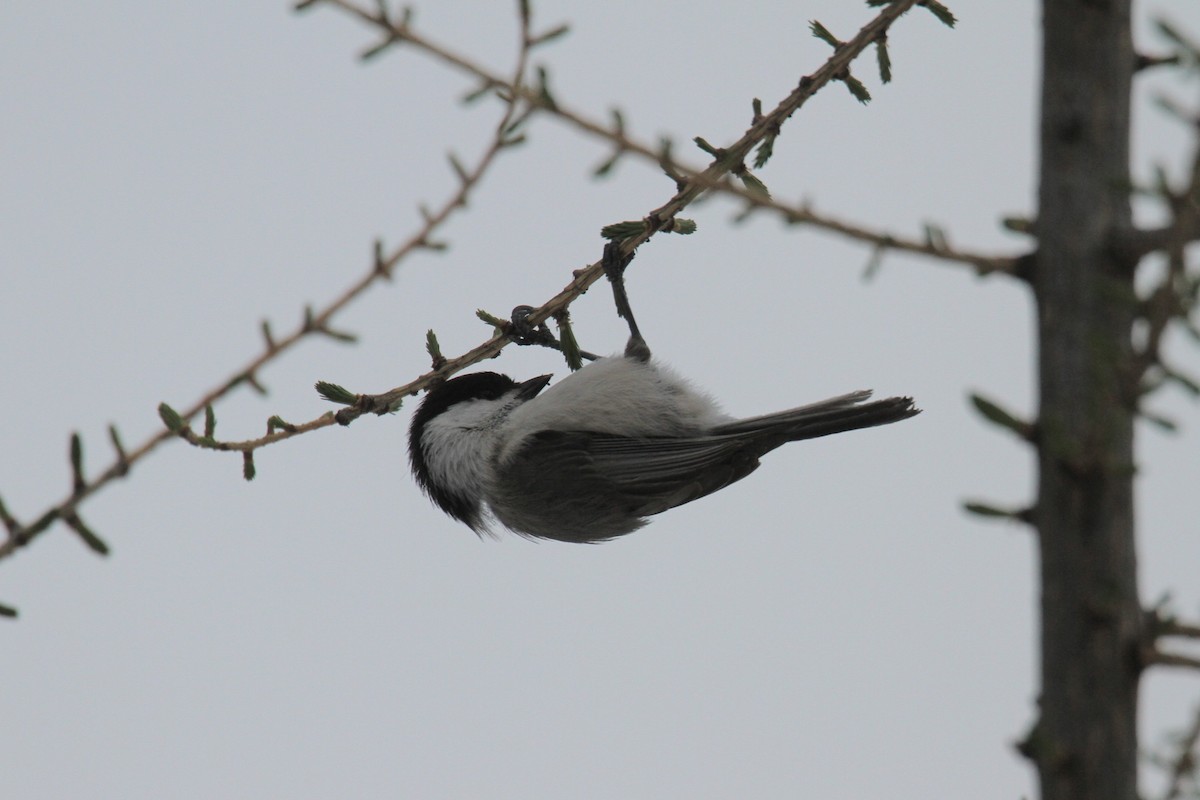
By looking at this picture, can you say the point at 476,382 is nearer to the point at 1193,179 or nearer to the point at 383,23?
the point at 383,23

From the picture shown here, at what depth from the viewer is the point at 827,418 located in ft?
14.7

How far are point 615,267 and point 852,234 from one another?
299 cm

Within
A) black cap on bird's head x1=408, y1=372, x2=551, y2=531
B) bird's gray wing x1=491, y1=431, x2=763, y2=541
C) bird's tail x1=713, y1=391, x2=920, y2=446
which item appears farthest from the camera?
black cap on bird's head x1=408, y1=372, x2=551, y2=531

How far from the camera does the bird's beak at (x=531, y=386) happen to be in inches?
206

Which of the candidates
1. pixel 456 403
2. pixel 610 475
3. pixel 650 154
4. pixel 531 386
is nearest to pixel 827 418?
pixel 610 475

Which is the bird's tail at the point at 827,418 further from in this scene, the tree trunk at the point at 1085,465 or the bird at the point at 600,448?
the tree trunk at the point at 1085,465

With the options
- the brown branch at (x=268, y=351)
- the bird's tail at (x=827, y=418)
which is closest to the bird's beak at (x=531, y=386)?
the bird's tail at (x=827, y=418)

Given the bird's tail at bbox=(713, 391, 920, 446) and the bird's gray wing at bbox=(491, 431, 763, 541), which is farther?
the bird's gray wing at bbox=(491, 431, 763, 541)

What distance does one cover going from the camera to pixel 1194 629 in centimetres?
138

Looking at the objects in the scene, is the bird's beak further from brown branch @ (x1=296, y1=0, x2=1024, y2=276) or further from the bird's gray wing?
brown branch @ (x1=296, y1=0, x2=1024, y2=276)

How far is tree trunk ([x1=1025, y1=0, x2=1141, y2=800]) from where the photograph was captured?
4.60 ft

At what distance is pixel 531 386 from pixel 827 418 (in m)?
1.39

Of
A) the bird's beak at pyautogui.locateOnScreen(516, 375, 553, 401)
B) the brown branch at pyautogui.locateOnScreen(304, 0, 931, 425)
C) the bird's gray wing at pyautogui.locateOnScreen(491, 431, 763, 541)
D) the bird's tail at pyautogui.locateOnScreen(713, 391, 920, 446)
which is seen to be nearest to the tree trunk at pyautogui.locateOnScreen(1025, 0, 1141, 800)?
the brown branch at pyautogui.locateOnScreen(304, 0, 931, 425)

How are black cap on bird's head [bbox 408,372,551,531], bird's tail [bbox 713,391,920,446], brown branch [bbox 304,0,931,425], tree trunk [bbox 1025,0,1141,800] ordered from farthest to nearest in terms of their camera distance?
black cap on bird's head [bbox 408,372,551,531] < bird's tail [bbox 713,391,920,446] < brown branch [bbox 304,0,931,425] < tree trunk [bbox 1025,0,1141,800]
